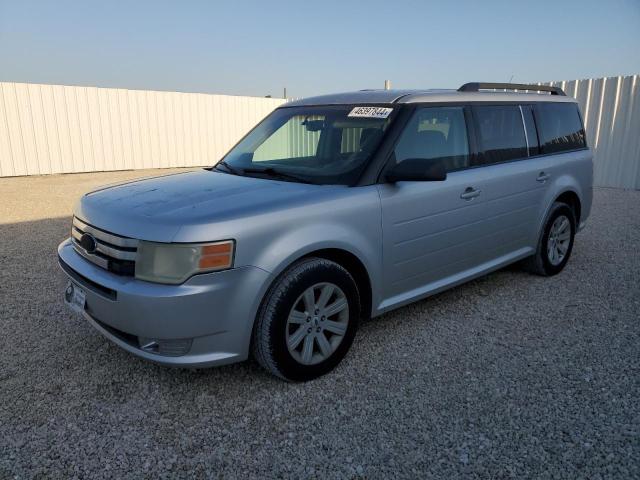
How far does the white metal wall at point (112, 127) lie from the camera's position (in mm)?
13766

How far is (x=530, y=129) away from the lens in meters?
4.50

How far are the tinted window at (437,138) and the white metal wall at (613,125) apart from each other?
9071 millimetres

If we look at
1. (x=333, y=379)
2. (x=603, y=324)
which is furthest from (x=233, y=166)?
(x=603, y=324)

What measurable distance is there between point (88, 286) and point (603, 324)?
3.73 meters

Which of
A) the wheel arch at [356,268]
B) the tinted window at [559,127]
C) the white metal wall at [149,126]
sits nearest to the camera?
the wheel arch at [356,268]

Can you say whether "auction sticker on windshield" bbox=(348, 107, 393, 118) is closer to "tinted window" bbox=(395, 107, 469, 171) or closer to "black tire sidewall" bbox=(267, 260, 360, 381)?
"tinted window" bbox=(395, 107, 469, 171)

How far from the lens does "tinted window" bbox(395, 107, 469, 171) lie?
338cm

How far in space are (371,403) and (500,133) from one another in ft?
8.60

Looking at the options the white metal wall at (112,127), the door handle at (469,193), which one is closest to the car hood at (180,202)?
the door handle at (469,193)

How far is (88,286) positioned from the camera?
278 cm

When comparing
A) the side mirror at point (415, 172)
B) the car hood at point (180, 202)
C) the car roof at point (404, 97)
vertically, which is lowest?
the car hood at point (180, 202)

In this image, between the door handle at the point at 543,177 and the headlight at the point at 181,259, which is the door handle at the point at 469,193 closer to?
the door handle at the point at 543,177

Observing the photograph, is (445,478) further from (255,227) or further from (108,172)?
(108,172)

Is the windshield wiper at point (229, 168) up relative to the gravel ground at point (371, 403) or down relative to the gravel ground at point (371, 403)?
up
